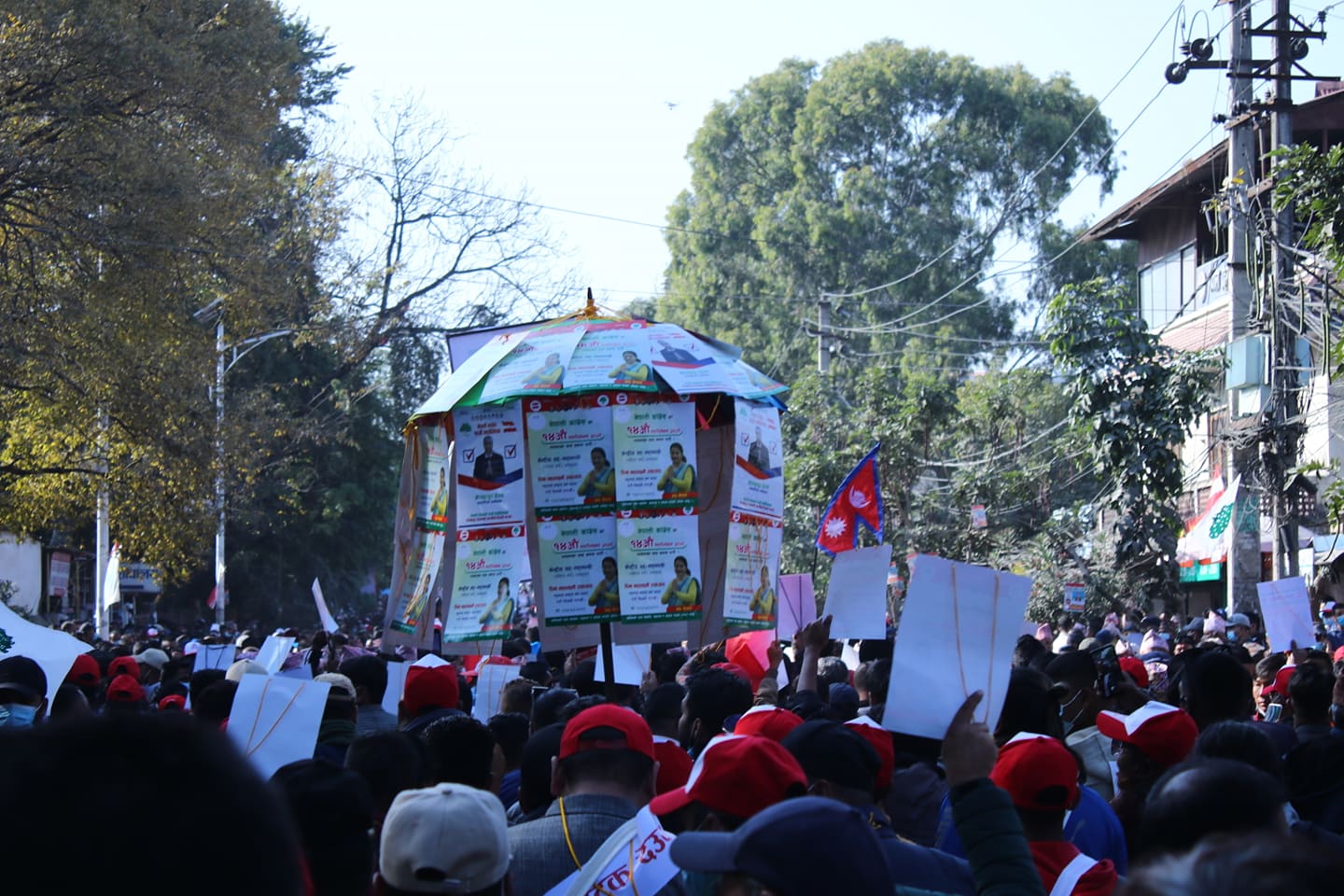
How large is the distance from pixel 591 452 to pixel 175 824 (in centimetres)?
643

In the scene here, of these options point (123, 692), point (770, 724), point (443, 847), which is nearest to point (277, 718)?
point (770, 724)

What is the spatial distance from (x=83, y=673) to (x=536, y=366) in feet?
12.4

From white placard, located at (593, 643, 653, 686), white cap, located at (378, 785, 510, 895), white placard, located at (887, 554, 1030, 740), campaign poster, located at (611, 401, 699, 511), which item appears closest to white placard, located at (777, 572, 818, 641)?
white placard, located at (593, 643, 653, 686)

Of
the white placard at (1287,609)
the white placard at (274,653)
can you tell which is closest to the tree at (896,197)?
the white placard at (1287,609)

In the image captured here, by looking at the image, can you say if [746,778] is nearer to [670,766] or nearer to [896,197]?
[670,766]

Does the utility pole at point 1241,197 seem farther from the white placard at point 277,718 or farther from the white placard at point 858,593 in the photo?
the white placard at point 277,718

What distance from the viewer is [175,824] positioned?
1.36 meters

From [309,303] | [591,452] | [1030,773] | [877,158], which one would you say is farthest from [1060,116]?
[1030,773]

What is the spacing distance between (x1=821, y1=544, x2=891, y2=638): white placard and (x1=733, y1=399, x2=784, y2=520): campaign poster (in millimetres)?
554

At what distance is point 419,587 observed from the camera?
8.45m

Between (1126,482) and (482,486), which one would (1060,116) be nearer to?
(1126,482)

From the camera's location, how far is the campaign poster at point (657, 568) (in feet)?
25.2

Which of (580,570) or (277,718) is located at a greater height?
(580,570)

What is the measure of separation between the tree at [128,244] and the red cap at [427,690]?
11.8 m
